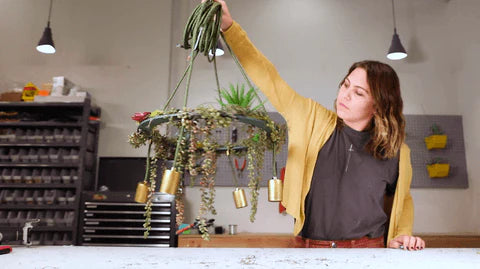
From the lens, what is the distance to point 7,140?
4258mm

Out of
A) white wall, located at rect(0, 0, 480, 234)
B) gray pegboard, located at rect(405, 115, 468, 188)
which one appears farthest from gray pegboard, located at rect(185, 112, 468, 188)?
white wall, located at rect(0, 0, 480, 234)

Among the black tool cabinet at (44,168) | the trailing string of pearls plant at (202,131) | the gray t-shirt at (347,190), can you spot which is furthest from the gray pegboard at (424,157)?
the trailing string of pearls plant at (202,131)

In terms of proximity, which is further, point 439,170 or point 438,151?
point 438,151

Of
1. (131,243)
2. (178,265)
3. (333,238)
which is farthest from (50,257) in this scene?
(131,243)

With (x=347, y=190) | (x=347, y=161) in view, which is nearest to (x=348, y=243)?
(x=347, y=190)

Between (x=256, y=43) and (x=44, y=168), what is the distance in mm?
2996

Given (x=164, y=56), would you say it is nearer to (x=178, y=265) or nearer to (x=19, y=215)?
(x=19, y=215)

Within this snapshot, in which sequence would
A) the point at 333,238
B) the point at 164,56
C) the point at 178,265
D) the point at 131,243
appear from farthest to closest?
the point at 164,56 → the point at 131,243 → the point at 333,238 → the point at 178,265

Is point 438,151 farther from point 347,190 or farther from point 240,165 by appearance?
point 347,190

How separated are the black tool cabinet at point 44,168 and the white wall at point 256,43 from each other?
500mm

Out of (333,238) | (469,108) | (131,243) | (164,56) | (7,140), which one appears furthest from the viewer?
(164,56)

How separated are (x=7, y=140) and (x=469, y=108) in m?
5.46

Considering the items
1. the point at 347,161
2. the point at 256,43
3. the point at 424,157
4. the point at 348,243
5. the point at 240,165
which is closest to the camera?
the point at 348,243

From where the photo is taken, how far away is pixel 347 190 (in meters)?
1.64
